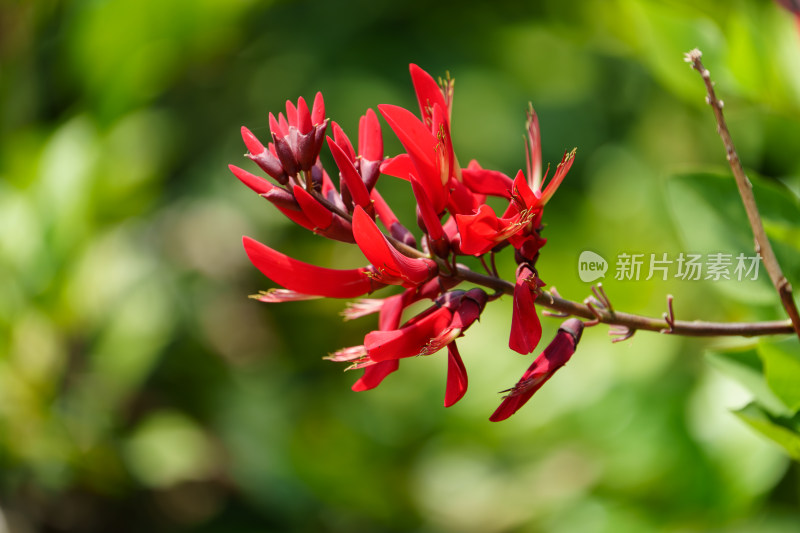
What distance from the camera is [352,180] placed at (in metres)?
0.42

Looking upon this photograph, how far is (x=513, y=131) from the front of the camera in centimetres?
166

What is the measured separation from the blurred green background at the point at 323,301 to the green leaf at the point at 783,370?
0.25 m

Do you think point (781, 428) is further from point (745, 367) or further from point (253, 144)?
point (253, 144)

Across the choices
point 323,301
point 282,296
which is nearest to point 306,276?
point 282,296

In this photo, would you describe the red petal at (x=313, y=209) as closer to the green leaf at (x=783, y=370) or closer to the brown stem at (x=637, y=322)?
the brown stem at (x=637, y=322)

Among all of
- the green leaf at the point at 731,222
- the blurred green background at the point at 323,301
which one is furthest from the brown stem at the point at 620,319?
the blurred green background at the point at 323,301

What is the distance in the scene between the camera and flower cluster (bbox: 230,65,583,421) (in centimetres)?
41

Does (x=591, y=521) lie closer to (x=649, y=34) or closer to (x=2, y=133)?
(x=649, y=34)

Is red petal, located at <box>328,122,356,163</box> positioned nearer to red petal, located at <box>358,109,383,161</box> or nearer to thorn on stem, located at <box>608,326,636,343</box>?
red petal, located at <box>358,109,383,161</box>

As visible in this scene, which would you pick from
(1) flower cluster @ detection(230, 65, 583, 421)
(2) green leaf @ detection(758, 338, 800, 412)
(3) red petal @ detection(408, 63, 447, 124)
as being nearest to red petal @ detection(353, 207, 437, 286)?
(1) flower cluster @ detection(230, 65, 583, 421)

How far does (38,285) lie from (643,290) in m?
1.12

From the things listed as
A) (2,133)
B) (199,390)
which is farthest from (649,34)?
(2,133)

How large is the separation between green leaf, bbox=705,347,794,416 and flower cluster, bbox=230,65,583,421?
173 mm

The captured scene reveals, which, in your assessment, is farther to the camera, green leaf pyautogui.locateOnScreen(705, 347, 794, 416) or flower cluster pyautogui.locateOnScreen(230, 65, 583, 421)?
green leaf pyautogui.locateOnScreen(705, 347, 794, 416)
